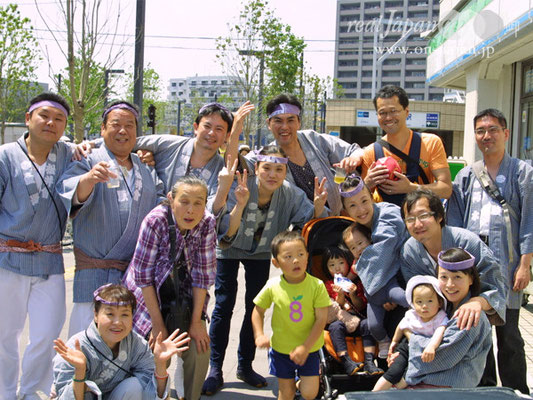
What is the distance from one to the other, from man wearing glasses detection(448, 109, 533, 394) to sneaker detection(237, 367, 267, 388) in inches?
67.2

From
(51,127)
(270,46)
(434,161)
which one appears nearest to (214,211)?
(51,127)

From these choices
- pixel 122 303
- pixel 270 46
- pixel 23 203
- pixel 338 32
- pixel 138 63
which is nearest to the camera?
pixel 122 303

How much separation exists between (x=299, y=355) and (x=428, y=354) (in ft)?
2.35

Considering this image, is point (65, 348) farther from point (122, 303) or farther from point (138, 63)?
point (138, 63)

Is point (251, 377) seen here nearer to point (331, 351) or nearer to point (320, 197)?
point (331, 351)

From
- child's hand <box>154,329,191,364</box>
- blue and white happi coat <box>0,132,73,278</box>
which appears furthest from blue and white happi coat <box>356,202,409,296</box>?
blue and white happi coat <box>0,132,73,278</box>

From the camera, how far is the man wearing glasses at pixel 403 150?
3672 millimetres

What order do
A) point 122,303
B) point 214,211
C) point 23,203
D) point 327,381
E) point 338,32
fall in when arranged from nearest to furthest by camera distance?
point 122,303, point 327,381, point 23,203, point 214,211, point 338,32

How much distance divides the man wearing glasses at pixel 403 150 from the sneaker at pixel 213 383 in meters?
1.78

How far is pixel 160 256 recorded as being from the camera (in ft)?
10.0

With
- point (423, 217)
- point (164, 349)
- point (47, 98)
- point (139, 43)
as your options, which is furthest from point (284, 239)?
point (139, 43)

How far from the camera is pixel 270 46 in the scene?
18703 millimetres

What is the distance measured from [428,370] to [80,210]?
7.30ft

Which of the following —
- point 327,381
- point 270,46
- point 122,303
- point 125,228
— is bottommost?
point 327,381
